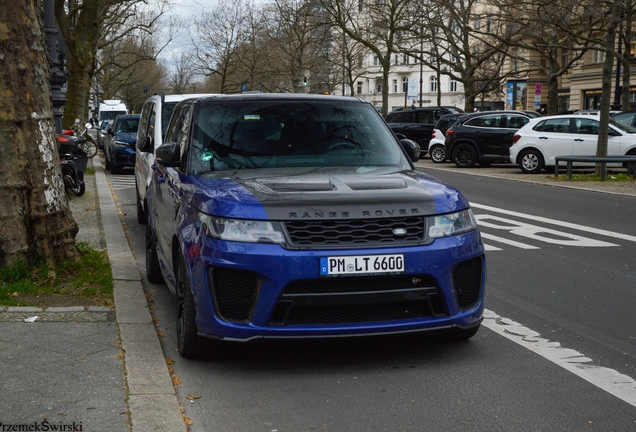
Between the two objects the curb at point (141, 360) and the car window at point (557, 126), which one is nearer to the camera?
the curb at point (141, 360)

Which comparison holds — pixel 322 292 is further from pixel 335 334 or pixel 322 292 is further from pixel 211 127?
pixel 211 127

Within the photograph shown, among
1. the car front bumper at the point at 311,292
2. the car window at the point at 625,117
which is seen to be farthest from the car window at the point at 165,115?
the car window at the point at 625,117

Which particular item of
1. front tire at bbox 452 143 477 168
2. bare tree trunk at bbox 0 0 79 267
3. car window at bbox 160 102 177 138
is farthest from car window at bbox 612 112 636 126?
bare tree trunk at bbox 0 0 79 267

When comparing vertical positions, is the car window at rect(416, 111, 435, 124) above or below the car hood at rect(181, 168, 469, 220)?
below

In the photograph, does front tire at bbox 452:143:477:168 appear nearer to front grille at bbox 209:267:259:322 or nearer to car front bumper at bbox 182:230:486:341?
car front bumper at bbox 182:230:486:341

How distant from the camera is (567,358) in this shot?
18.6 feet

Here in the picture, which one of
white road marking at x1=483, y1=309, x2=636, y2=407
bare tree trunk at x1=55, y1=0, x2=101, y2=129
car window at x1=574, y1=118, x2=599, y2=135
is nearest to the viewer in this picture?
white road marking at x1=483, y1=309, x2=636, y2=407

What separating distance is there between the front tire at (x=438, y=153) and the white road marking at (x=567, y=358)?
80.8 feet

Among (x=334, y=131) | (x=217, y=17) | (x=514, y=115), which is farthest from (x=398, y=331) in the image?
(x=217, y=17)

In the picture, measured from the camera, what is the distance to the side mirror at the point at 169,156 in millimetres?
6465

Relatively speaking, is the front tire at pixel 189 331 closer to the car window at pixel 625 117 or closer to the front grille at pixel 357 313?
the front grille at pixel 357 313

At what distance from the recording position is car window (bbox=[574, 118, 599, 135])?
24094 mm

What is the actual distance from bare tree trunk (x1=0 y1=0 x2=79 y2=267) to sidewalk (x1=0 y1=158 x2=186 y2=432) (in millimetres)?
782

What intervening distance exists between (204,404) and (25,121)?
11.9 feet
